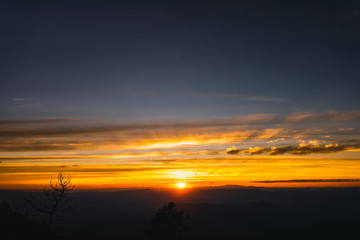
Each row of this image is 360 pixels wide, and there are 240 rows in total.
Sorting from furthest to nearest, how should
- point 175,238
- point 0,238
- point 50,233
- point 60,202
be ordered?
point 175,238, point 60,202, point 50,233, point 0,238

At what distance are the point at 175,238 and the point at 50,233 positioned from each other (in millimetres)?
19898

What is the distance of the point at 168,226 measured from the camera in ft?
151

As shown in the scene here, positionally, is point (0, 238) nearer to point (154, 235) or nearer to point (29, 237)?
point (29, 237)

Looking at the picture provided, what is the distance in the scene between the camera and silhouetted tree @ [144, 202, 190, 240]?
4552 cm

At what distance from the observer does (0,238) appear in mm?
27688

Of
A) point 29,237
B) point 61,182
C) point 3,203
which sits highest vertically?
point 61,182

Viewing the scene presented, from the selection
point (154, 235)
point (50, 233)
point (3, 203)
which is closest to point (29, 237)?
point (50, 233)

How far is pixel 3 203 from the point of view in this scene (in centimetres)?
4222

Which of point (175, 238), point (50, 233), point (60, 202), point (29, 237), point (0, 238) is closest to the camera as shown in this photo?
point (0, 238)

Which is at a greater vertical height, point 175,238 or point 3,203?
point 3,203

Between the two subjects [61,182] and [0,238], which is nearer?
[0,238]

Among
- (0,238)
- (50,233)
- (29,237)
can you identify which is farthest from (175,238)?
(0,238)

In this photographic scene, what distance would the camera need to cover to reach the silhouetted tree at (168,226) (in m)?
45.5

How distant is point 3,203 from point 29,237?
13908 mm
